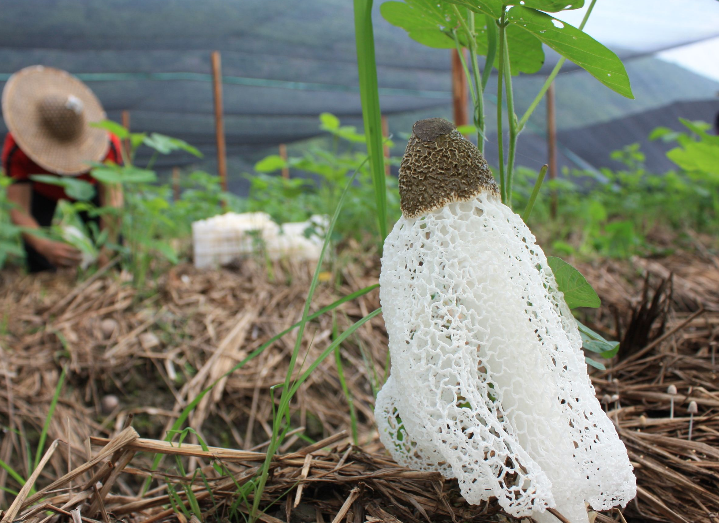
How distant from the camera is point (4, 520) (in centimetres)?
83

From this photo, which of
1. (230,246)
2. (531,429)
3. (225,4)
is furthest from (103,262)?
(225,4)

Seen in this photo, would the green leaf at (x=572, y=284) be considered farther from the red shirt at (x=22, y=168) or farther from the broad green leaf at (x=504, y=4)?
the red shirt at (x=22, y=168)

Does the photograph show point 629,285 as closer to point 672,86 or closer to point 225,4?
point 225,4

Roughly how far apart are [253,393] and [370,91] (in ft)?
5.42

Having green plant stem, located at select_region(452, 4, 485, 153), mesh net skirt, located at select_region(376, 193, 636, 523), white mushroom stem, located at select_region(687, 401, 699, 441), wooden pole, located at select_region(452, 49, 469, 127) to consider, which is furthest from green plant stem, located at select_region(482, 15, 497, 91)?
wooden pole, located at select_region(452, 49, 469, 127)

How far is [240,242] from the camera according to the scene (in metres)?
3.48

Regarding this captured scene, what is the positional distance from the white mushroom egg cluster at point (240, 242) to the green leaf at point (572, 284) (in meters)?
A: 2.52

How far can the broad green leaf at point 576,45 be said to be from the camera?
28.7 inches

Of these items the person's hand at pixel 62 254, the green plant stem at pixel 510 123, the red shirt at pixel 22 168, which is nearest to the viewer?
the green plant stem at pixel 510 123

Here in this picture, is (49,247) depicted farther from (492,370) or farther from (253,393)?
(492,370)

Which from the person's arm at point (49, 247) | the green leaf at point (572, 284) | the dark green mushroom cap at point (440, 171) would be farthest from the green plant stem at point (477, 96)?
the person's arm at point (49, 247)

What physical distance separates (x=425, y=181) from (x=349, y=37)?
807cm

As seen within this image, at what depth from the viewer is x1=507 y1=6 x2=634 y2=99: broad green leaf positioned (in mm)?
729

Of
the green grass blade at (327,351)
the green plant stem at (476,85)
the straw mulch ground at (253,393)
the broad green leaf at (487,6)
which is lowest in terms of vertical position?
the straw mulch ground at (253,393)
